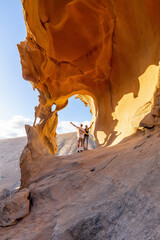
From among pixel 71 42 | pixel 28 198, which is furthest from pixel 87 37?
pixel 28 198

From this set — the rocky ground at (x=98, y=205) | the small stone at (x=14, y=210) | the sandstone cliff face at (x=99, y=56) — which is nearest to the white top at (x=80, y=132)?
the sandstone cliff face at (x=99, y=56)

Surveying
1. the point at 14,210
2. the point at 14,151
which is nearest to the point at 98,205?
the point at 14,210

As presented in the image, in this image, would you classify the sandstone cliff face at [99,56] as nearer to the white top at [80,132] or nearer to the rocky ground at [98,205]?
the white top at [80,132]

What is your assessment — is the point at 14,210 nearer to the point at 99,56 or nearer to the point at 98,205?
the point at 98,205

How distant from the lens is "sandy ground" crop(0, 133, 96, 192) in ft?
53.4

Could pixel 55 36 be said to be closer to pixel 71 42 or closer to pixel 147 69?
pixel 71 42

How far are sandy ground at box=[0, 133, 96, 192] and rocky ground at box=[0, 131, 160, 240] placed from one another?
14575mm

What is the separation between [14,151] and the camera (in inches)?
952

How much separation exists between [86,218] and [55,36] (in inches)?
225

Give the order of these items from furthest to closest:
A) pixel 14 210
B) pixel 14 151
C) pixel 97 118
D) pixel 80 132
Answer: pixel 14 151 < pixel 97 118 < pixel 80 132 < pixel 14 210

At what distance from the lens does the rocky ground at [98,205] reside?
3.27 feet

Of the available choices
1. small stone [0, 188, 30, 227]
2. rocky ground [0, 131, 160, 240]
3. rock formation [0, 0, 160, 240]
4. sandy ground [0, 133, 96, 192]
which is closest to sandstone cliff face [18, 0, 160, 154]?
rock formation [0, 0, 160, 240]

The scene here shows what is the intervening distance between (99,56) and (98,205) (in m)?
5.84

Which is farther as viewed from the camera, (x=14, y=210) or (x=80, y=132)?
(x=80, y=132)
